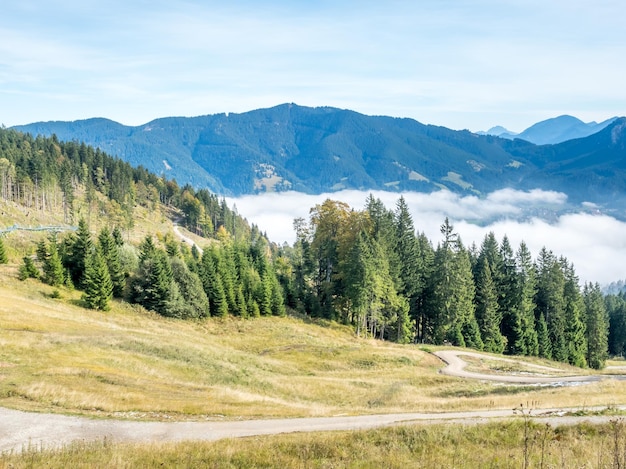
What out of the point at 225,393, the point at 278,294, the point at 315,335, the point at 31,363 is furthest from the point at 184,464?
the point at 278,294

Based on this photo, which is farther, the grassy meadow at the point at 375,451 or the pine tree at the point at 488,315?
the pine tree at the point at 488,315

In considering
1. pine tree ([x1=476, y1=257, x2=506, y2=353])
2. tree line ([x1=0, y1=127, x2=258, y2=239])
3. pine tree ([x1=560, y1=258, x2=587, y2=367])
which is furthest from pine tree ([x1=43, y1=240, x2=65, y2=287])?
pine tree ([x1=560, y1=258, x2=587, y2=367])

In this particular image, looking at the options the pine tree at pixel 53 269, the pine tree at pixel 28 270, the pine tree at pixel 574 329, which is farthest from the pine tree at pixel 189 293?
the pine tree at pixel 574 329

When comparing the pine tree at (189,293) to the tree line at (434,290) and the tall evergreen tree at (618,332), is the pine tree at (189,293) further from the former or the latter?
the tall evergreen tree at (618,332)

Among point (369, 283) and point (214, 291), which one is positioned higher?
point (369, 283)

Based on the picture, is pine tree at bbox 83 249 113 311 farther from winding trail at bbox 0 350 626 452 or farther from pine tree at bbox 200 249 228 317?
winding trail at bbox 0 350 626 452

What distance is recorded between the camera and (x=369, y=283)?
70312 millimetres

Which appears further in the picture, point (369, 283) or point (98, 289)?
point (369, 283)

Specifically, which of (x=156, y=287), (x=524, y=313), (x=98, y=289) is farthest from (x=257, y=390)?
(x=524, y=313)

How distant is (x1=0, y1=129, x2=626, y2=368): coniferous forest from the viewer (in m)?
68.3

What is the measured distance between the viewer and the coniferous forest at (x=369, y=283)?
68.3 m

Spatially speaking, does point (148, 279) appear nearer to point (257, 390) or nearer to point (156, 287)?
point (156, 287)

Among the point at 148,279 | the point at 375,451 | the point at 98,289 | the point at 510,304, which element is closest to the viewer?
the point at 375,451

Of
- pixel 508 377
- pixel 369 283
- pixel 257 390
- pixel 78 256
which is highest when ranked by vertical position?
pixel 78 256
